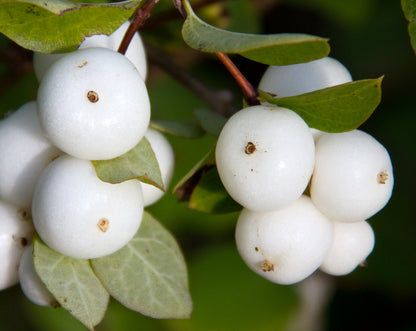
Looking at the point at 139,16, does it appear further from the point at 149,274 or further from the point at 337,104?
the point at 149,274

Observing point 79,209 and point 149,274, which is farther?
point 149,274

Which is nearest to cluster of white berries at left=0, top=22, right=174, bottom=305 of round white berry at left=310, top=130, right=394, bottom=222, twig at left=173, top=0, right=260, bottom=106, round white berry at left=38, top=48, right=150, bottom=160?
round white berry at left=38, top=48, right=150, bottom=160

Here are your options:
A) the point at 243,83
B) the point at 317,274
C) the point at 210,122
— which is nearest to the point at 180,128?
the point at 210,122

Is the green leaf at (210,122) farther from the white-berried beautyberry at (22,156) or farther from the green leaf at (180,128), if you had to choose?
the white-berried beautyberry at (22,156)

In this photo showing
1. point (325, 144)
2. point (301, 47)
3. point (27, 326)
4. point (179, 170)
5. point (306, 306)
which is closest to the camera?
point (301, 47)

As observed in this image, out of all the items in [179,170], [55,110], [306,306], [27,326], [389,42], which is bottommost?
[306,306]

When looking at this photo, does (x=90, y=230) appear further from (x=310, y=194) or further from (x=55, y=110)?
(x=310, y=194)

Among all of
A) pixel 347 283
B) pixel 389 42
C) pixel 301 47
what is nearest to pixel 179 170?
pixel 347 283
